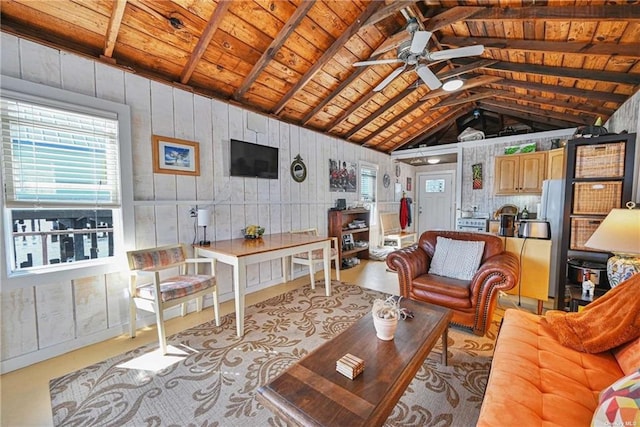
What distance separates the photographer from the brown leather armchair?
2221 millimetres

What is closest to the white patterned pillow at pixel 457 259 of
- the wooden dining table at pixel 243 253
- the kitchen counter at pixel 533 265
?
the kitchen counter at pixel 533 265

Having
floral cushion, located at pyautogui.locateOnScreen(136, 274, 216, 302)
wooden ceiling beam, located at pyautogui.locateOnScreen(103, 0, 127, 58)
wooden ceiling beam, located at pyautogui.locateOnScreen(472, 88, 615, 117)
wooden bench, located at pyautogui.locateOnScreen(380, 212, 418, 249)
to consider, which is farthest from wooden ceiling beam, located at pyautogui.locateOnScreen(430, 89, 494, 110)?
floral cushion, located at pyautogui.locateOnScreen(136, 274, 216, 302)

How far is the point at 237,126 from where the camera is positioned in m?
3.33

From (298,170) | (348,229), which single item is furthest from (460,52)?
(348,229)

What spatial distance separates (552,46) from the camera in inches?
95.5

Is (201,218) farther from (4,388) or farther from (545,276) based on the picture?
(545,276)

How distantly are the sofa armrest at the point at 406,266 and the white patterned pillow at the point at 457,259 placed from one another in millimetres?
147

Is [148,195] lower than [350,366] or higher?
higher

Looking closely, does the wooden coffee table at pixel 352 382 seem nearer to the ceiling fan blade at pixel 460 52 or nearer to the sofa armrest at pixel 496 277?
the sofa armrest at pixel 496 277

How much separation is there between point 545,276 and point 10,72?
195 inches

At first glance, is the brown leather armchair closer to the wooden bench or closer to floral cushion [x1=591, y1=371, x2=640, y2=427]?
floral cushion [x1=591, y1=371, x2=640, y2=427]

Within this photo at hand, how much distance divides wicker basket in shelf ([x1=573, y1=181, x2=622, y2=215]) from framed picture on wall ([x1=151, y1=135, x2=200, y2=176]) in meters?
3.99

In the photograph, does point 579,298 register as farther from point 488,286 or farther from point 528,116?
point 528,116

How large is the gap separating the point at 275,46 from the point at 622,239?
315 centimetres
